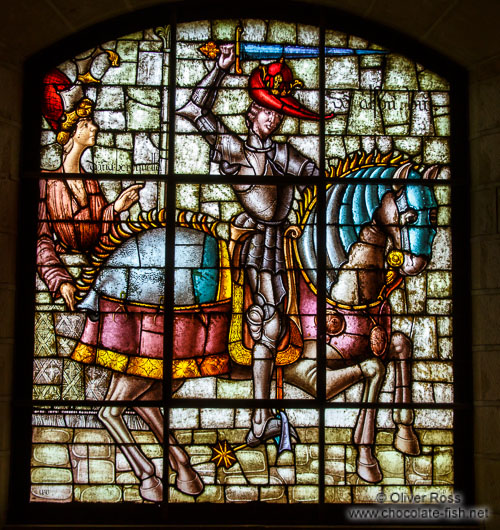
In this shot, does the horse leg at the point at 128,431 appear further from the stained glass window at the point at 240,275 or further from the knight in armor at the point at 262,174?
the knight in armor at the point at 262,174

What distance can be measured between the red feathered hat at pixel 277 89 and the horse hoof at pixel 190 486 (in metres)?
2.33

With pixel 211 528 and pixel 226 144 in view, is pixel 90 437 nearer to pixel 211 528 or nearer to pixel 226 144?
pixel 211 528

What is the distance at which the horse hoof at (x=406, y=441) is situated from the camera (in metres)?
3.96

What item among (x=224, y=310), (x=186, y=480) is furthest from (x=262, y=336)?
(x=186, y=480)

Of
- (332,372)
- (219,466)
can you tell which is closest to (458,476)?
(332,372)

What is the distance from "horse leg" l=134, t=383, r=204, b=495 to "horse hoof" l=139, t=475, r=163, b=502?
0.11 meters

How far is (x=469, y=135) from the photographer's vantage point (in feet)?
13.4

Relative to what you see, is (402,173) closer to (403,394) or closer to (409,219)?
(409,219)

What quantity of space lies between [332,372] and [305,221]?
94 cm

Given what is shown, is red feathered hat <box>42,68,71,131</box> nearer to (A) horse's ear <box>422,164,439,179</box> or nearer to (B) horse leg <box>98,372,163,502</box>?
(B) horse leg <box>98,372,163,502</box>

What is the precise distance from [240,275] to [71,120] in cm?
143

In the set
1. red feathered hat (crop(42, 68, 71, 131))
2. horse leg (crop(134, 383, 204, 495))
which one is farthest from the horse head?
red feathered hat (crop(42, 68, 71, 131))

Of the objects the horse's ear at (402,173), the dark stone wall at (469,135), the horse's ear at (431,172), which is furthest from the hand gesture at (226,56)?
the horse's ear at (431,172)

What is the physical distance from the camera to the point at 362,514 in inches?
153
